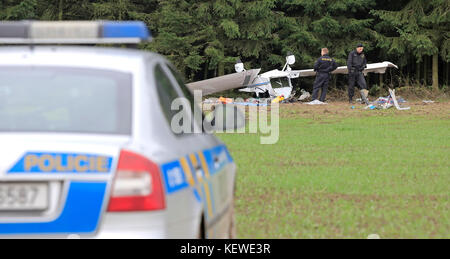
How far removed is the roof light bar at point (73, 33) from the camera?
461 centimetres

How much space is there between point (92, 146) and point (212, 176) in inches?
52.4

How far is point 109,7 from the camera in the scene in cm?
4122

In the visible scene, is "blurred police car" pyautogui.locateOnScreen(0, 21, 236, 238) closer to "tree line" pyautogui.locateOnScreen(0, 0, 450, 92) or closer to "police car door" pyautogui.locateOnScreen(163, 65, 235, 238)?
"police car door" pyautogui.locateOnScreen(163, 65, 235, 238)

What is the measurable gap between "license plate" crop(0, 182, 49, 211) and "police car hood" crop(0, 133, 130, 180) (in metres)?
0.05

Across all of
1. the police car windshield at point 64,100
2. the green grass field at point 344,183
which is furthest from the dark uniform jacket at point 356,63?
the police car windshield at point 64,100

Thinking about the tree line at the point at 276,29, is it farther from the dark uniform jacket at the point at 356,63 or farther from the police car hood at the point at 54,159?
the police car hood at the point at 54,159

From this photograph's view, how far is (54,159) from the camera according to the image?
3732 millimetres

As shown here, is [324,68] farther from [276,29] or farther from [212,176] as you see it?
[212,176]

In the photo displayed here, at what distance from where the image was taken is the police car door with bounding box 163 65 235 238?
4.63m

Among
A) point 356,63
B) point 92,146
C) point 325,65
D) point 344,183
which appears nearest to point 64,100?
point 92,146

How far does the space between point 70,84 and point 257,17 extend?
3481cm

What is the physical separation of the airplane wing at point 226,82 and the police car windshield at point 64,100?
96.1 feet

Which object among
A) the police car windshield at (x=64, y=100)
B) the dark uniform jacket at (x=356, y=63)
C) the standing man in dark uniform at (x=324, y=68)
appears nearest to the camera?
the police car windshield at (x=64, y=100)

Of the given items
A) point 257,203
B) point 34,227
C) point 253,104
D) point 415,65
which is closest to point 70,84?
point 34,227
